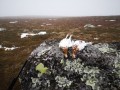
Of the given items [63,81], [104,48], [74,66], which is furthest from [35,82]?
[104,48]

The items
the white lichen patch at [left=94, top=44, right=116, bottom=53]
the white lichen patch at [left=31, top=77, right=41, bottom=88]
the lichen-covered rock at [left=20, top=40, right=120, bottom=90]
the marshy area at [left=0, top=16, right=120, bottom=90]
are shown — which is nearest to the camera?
the lichen-covered rock at [left=20, top=40, right=120, bottom=90]

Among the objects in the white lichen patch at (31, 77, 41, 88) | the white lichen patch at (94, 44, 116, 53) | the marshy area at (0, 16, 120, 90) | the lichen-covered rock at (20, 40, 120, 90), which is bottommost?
the marshy area at (0, 16, 120, 90)

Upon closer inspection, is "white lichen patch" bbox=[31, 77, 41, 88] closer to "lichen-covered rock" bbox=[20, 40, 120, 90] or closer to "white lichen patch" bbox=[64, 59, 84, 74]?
"lichen-covered rock" bbox=[20, 40, 120, 90]

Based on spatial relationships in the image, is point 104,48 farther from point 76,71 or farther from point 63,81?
point 63,81

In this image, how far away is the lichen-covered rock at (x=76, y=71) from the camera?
2967mm

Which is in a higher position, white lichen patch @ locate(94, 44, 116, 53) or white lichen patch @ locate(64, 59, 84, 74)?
white lichen patch @ locate(94, 44, 116, 53)

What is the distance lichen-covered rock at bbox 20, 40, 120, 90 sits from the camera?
2967mm

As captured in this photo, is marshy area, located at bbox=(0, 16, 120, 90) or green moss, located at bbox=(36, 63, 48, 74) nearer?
green moss, located at bbox=(36, 63, 48, 74)

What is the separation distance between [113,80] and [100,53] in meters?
0.68

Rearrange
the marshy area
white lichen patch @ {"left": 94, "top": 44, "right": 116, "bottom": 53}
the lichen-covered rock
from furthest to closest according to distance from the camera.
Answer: the marshy area < white lichen patch @ {"left": 94, "top": 44, "right": 116, "bottom": 53} < the lichen-covered rock

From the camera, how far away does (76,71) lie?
3117 mm

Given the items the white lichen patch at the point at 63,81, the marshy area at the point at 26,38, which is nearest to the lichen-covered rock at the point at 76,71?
the white lichen patch at the point at 63,81

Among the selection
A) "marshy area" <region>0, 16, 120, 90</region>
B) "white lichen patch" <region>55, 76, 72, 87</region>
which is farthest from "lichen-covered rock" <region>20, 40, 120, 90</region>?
"marshy area" <region>0, 16, 120, 90</region>

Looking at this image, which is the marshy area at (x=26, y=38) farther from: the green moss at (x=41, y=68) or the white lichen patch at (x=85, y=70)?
the white lichen patch at (x=85, y=70)
